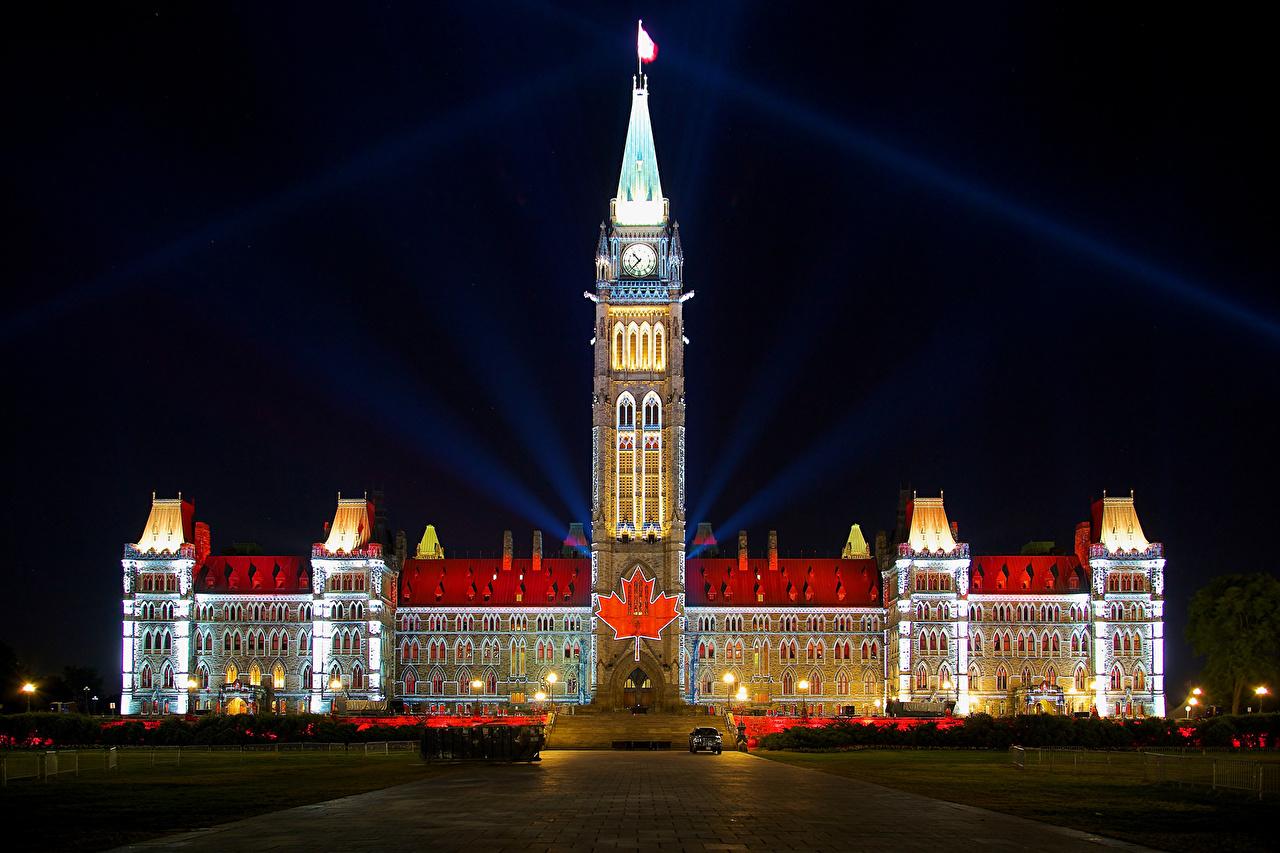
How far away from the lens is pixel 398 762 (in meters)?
63.2

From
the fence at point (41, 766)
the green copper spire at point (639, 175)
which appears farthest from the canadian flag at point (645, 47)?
the fence at point (41, 766)

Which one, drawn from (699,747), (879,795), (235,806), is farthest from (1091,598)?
(235,806)

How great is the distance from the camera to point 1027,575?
438 feet

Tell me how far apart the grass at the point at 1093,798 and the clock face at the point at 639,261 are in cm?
7819

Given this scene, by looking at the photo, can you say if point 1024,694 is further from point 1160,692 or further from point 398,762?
point 398,762

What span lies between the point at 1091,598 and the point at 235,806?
10570 centimetres

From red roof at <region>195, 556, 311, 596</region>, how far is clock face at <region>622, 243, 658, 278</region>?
41648mm

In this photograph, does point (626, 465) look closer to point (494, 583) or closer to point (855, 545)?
point (494, 583)

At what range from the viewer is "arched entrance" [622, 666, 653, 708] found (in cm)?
12862

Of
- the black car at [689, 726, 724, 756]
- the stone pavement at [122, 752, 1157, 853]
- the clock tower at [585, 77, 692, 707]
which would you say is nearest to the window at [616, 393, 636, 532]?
the clock tower at [585, 77, 692, 707]

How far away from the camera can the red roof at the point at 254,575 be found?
440ft

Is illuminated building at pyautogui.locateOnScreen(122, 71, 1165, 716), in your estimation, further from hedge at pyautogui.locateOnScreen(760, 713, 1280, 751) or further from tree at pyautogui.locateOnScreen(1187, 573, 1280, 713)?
hedge at pyautogui.locateOnScreen(760, 713, 1280, 751)

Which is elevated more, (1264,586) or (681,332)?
(681,332)

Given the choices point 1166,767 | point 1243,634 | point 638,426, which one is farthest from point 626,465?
point 1166,767
